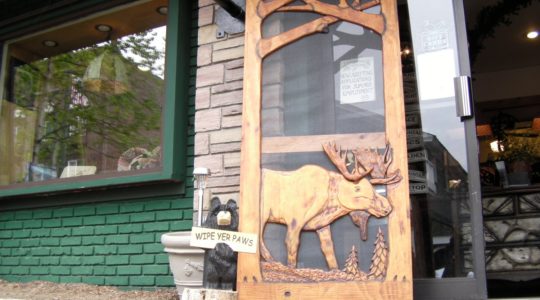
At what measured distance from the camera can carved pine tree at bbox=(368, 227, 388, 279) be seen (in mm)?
2744

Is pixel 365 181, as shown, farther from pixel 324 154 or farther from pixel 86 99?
pixel 86 99

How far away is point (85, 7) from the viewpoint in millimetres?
4895

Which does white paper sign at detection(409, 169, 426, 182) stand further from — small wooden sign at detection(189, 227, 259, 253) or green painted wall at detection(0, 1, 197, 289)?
green painted wall at detection(0, 1, 197, 289)

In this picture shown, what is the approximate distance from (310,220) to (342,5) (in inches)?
49.8

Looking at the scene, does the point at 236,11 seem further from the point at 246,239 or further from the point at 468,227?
the point at 468,227

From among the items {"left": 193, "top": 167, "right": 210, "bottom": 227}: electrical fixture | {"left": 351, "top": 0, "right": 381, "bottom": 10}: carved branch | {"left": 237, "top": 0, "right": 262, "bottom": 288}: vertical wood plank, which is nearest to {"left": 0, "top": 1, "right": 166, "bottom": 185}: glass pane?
{"left": 193, "top": 167, "right": 210, "bottom": 227}: electrical fixture

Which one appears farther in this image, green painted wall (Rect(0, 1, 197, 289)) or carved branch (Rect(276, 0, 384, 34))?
green painted wall (Rect(0, 1, 197, 289))

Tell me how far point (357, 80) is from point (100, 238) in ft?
8.23

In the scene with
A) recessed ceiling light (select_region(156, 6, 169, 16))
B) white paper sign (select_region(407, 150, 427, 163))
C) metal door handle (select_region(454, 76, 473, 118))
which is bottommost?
white paper sign (select_region(407, 150, 427, 163))

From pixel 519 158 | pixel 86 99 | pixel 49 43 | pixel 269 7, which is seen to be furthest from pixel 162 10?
pixel 519 158

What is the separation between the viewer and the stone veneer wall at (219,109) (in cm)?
378

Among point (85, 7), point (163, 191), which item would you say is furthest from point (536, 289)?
point (85, 7)

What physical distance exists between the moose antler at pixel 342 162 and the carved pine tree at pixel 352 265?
36cm

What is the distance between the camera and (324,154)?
304 centimetres
